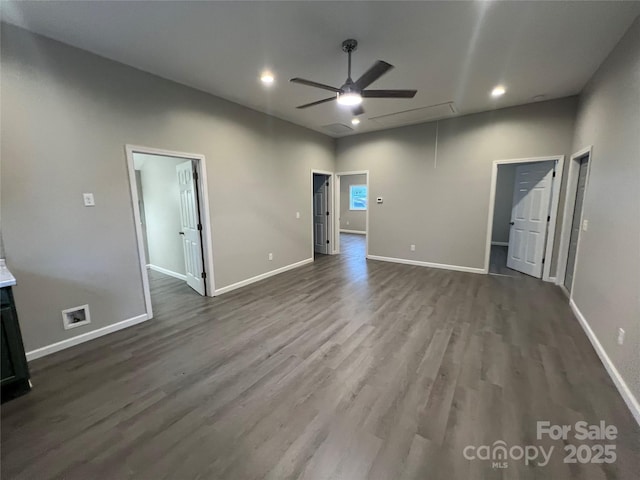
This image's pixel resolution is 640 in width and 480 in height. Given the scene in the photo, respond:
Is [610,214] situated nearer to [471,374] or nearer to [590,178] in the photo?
[590,178]

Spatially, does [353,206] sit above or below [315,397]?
above

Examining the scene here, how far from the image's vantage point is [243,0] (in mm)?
2004

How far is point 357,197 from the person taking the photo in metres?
10.4

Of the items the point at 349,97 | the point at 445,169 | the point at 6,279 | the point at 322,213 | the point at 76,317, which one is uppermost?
the point at 349,97

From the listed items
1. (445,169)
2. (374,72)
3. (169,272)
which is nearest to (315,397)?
(374,72)

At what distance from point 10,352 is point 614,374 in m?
4.59

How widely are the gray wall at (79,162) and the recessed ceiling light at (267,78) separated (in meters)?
0.93

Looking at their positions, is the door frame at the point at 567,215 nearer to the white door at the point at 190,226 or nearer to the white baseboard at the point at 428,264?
the white baseboard at the point at 428,264

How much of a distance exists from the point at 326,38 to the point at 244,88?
5.08ft

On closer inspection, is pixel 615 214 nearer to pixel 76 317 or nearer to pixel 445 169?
pixel 445 169

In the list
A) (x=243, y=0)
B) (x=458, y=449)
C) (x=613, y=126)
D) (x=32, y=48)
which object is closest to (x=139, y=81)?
(x=32, y=48)

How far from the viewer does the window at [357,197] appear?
1025 centimetres

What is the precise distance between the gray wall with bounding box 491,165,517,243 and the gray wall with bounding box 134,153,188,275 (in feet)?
26.2

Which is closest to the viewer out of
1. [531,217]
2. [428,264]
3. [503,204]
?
[531,217]
